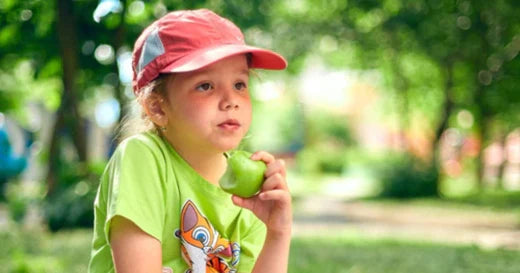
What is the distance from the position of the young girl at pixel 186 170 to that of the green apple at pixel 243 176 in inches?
0.9

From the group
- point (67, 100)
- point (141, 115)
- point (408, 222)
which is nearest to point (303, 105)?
point (408, 222)

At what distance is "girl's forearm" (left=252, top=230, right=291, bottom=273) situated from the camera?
6.59 feet

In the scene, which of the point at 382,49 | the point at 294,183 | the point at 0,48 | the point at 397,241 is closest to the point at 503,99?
the point at 382,49

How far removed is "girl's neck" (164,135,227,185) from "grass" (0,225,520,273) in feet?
11.7

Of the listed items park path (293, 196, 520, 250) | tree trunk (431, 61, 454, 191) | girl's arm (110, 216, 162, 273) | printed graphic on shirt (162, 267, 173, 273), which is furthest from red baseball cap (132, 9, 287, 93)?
tree trunk (431, 61, 454, 191)

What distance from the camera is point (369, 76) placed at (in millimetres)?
22875

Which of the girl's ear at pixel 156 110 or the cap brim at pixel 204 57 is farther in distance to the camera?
the girl's ear at pixel 156 110

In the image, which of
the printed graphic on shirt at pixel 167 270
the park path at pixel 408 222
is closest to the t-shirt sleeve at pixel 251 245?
the printed graphic on shirt at pixel 167 270

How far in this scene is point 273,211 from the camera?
1977mm

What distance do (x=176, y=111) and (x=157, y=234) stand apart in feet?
1.18

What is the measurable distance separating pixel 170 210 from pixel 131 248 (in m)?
0.18

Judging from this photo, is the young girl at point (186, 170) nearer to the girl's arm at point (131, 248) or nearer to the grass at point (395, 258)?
the girl's arm at point (131, 248)

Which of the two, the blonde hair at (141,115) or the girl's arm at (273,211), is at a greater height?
the blonde hair at (141,115)

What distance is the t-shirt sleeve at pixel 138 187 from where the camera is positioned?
1849 mm
